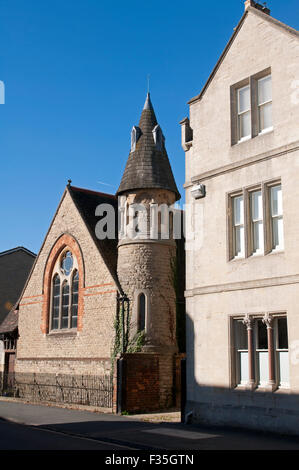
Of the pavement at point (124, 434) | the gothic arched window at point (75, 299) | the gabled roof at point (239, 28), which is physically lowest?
the pavement at point (124, 434)

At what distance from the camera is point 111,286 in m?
23.7

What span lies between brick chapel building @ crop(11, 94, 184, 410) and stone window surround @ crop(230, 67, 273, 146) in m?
7.36

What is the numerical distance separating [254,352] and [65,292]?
14.4 meters

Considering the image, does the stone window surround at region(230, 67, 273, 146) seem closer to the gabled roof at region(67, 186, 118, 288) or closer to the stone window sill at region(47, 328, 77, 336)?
the gabled roof at region(67, 186, 118, 288)

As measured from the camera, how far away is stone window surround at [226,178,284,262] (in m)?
15.0

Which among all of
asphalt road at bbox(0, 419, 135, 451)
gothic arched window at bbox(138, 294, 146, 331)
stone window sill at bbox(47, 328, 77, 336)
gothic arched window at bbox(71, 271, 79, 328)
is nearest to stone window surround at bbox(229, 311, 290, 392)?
asphalt road at bbox(0, 419, 135, 451)

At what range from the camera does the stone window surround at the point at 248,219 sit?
15.0 metres

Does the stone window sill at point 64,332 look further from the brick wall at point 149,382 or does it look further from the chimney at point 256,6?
the chimney at point 256,6

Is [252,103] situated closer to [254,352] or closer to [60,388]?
[254,352]

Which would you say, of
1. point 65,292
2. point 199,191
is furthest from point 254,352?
point 65,292

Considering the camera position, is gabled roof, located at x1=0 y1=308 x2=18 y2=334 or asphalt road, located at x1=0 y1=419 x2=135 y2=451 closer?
asphalt road, located at x1=0 y1=419 x2=135 y2=451

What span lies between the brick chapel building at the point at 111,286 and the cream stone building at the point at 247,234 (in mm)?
5639

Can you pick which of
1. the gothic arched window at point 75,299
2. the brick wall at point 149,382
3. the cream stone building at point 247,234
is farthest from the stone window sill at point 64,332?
the cream stone building at point 247,234

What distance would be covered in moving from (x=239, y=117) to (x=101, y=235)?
11.5 meters
